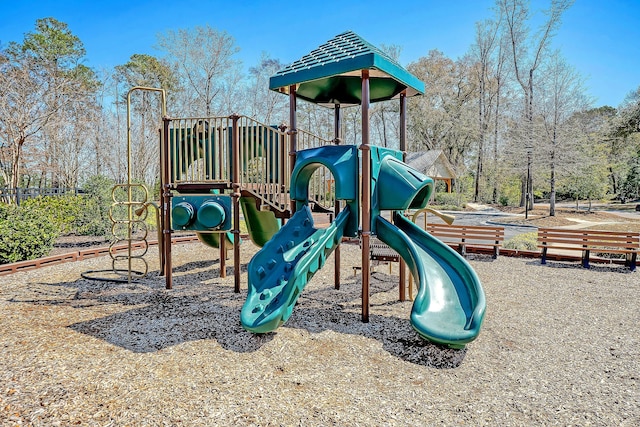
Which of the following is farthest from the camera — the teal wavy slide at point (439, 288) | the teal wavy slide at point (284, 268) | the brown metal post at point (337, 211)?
the brown metal post at point (337, 211)

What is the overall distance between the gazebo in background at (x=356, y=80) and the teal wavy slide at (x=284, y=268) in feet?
1.84

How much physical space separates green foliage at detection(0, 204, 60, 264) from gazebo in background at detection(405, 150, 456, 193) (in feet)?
71.6

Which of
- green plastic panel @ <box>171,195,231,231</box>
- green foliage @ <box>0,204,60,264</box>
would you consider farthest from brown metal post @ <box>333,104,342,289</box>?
green foliage @ <box>0,204,60,264</box>

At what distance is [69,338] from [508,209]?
3019 cm

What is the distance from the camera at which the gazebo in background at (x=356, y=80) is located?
4922 millimetres

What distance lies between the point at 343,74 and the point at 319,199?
8.43 feet

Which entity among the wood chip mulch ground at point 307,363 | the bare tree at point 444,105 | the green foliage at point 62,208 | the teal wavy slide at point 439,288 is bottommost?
the wood chip mulch ground at point 307,363

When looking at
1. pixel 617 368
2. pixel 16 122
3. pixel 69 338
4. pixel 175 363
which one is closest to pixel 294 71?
pixel 175 363

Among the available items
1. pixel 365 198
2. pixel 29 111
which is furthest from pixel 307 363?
pixel 29 111

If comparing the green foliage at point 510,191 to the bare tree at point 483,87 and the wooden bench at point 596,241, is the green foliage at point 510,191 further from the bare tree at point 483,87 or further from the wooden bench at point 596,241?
the wooden bench at point 596,241

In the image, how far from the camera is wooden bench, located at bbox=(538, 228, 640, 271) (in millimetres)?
8219

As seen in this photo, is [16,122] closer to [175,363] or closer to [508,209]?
[175,363]

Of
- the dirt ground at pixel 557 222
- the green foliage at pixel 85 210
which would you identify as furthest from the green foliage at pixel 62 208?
the dirt ground at pixel 557 222

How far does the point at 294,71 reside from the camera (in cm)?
535
